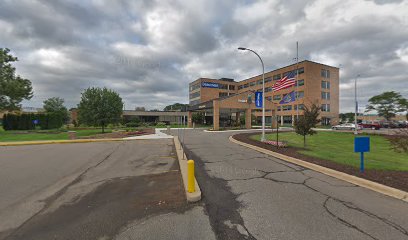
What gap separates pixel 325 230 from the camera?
3.56 metres

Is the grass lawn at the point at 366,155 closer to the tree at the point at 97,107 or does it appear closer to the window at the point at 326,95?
the tree at the point at 97,107

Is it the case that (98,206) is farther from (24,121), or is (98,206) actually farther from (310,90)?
(310,90)

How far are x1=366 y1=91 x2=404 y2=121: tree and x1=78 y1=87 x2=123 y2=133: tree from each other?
51238mm

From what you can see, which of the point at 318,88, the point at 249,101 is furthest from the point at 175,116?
the point at 318,88

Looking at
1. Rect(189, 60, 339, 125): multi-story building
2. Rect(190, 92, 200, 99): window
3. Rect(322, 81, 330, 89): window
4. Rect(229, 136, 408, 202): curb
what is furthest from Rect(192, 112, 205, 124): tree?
Rect(229, 136, 408, 202): curb

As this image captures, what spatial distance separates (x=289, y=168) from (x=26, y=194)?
29.2 ft

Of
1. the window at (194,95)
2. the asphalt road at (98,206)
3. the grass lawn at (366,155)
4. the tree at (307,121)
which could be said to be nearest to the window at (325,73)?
the window at (194,95)

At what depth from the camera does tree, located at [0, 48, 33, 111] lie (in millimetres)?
36438

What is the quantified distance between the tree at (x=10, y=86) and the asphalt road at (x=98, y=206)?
40.3m

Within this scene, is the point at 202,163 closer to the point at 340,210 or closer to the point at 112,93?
the point at 340,210

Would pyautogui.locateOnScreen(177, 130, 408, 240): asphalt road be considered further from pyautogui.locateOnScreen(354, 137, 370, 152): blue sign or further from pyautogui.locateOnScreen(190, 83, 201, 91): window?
pyautogui.locateOnScreen(190, 83, 201, 91): window

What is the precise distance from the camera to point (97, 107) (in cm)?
2941

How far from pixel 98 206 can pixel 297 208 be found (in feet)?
15.0

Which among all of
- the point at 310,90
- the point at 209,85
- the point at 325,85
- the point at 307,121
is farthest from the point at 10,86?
the point at 325,85
